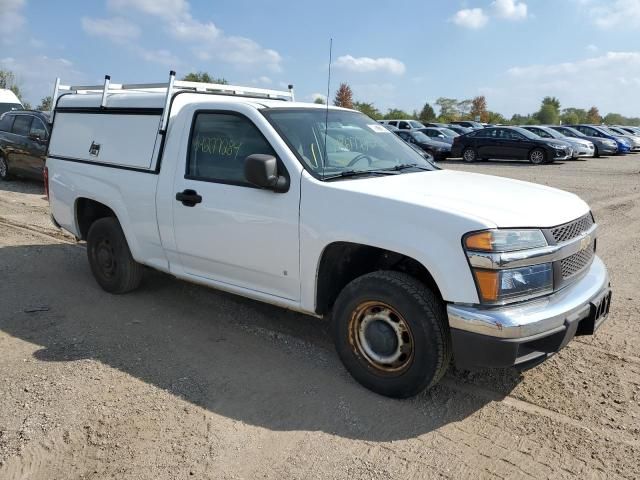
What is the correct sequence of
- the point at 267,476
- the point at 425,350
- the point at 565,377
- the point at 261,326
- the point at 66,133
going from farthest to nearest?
1. the point at 66,133
2. the point at 261,326
3. the point at 565,377
4. the point at 425,350
5. the point at 267,476

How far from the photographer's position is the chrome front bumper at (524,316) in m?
3.02

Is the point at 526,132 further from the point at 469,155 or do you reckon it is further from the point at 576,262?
the point at 576,262

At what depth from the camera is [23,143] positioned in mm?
12367

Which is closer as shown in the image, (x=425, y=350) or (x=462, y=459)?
(x=462, y=459)

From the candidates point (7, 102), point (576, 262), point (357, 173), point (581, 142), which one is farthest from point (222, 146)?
point (581, 142)

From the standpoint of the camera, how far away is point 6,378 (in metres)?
3.88

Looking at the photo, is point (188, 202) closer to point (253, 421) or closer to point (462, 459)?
point (253, 421)

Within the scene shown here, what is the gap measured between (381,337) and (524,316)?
896 mm

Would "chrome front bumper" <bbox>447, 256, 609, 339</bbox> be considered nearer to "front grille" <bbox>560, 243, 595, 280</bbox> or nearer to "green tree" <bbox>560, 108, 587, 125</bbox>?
"front grille" <bbox>560, 243, 595, 280</bbox>

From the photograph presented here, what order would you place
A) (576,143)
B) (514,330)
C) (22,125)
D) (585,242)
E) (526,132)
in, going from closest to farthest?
(514,330) → (585,242) → (22,125) → (526,132) → (576,143)

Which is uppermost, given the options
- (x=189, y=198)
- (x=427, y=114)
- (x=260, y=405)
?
(x=427, y=114)

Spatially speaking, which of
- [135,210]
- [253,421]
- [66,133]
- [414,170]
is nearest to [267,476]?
[253,421]

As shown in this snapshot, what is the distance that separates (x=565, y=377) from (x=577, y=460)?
0.95 meters

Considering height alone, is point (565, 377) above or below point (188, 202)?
below
